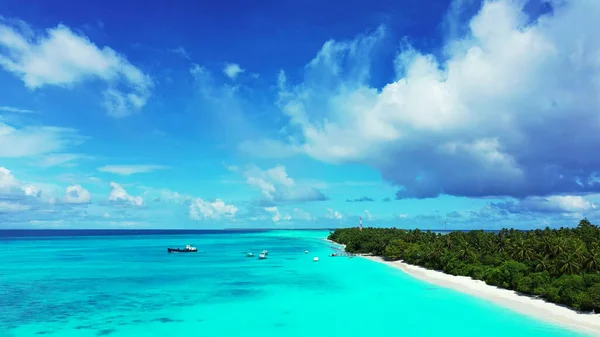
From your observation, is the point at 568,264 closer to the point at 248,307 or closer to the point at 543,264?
the point at 543,264

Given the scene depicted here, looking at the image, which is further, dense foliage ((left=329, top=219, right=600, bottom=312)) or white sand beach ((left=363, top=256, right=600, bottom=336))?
dense foliage ((left=329, top=219, right=600, bottom=312))

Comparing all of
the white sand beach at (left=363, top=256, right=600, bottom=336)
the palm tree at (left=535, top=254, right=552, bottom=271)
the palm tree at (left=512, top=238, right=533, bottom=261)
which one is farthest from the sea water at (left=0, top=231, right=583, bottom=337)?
the palm tree at (left=512, top=238, right=533, bottom=261)

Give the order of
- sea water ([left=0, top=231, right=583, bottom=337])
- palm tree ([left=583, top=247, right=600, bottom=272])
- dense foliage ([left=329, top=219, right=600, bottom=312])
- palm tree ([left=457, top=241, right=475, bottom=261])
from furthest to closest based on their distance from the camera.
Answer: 1. palm tree ([left=457, top=241, right=475, bottom=261])
2. palm tree ([left=583, top=247, right=600, bottom=272])
3. dense foliage ([left=329, top=219, right=600, bottom=312])
4. sea water ([left=0, top=231, right=583, bottom=337])

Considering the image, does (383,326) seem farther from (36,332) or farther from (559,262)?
(36,332)

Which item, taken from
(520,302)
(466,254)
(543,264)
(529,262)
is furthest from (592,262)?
(466,254)

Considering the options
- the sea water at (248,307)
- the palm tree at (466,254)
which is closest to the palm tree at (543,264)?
the sea water at (248,307)

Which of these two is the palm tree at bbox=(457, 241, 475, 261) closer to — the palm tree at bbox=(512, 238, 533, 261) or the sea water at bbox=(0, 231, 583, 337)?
the palm tree at bbox=(512, 238, 533, 261)
